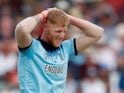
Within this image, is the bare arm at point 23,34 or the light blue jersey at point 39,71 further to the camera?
the light blue jersey at point 39,71

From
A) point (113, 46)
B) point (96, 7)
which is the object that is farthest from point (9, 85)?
point (96, 7)

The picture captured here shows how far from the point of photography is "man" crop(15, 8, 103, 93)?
23.0 ft

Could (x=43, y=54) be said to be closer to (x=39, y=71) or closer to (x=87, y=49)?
(x=39, y=71)

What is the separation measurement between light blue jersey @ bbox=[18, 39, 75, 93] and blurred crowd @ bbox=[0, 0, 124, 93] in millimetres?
5264

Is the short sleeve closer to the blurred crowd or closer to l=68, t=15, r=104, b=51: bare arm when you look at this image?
l=68, t=15, r=104, b=51: bare arm

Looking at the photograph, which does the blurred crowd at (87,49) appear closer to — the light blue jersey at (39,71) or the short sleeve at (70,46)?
the short sleeve at (70,46)

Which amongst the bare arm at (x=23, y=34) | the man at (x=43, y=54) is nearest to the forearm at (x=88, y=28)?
the man at (x=43, y=54)

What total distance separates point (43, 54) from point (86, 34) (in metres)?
0.73

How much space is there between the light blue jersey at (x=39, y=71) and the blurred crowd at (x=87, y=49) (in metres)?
5.26

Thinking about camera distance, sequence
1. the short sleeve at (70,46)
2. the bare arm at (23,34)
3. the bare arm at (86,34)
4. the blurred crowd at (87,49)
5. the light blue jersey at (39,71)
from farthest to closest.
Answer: the blurred crowd at (87,49) < the bare arm at (86,34) < the short sleeve at (70,46) < the light blue jersey at (39,71) < the bare arm at (23,34)

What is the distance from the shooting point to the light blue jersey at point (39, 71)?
705 centimetres

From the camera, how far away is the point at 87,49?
14.1 meters

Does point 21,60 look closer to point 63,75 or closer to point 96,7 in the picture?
point 63,75

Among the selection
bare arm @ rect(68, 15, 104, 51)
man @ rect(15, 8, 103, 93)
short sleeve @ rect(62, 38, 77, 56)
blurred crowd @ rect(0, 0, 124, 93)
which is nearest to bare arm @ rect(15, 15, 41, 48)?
man @ rect(15, 8, 103, 93)
